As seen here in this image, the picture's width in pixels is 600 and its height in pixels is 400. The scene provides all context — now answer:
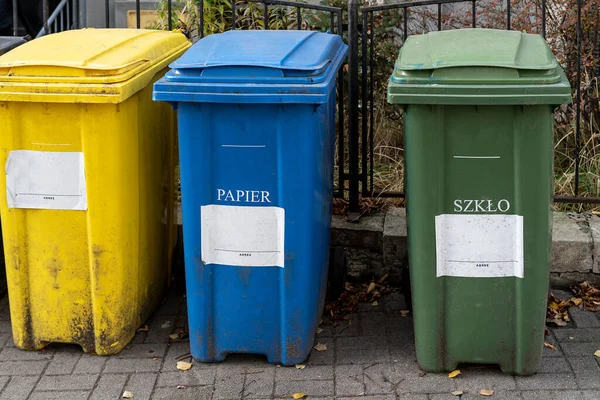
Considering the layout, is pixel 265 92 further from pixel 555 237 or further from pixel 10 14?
pixel 10 14

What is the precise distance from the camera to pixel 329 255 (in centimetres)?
488

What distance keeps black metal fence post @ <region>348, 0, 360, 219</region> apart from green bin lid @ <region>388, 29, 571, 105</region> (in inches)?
46.6

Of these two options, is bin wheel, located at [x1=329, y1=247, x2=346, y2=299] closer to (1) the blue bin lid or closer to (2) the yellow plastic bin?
(2) the yellow plastic bin

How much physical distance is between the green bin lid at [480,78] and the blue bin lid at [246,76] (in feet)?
1.15

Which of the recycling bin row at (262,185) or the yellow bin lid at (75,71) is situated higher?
the yellow bin lid at (75,71)

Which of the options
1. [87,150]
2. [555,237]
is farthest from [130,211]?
[555,237]

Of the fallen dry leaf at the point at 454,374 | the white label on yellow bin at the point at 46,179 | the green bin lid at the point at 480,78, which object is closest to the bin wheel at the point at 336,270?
the fallen dry leaf at the point at 454,374

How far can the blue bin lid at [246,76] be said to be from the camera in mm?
3811

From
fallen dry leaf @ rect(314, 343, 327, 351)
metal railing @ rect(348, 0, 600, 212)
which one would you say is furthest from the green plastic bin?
metal railing @ rect(348, 0, 600, 212)

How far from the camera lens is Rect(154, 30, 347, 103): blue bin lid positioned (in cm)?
381

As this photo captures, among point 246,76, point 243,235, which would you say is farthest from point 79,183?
point 246,76

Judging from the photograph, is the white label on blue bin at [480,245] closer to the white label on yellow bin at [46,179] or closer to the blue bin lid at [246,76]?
the blue bin lid at [246,76]

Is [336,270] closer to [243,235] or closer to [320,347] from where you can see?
[320,347]

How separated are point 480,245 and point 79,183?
1796 millimetres
